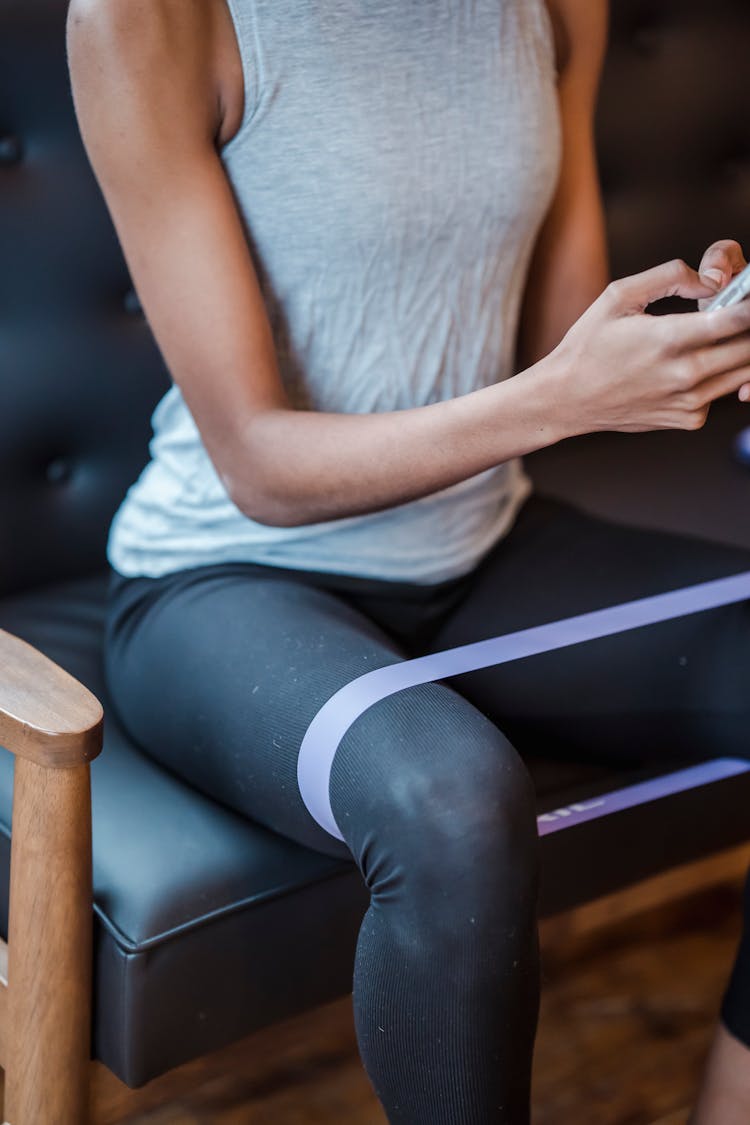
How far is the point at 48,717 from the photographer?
647 millimetres

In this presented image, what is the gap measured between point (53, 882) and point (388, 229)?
1.29 feet

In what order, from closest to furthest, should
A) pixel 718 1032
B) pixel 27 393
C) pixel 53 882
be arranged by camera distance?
pixel 53 882 < pixel 718 1032 < pixel 27 393

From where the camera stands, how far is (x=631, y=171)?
112cm

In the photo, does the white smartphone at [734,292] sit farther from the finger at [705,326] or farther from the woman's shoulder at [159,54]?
the woman's shoulder at [159,54]

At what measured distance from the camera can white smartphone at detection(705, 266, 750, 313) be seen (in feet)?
1.82

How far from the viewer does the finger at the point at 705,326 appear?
1.84 feet

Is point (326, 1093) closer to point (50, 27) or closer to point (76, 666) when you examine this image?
point (76, 666)

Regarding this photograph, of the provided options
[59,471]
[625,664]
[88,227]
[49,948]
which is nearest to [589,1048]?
[625,664]

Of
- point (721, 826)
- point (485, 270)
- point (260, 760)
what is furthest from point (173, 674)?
point (721, 826)

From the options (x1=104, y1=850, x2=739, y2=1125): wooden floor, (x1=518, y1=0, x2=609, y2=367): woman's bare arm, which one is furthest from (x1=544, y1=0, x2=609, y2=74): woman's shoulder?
(x1=104, y1=850, x2=739, y2=1125): wooden floor

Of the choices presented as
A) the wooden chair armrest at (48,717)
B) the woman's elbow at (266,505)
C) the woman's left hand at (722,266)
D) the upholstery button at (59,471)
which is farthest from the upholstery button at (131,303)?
the woman's left hand at (722,266)

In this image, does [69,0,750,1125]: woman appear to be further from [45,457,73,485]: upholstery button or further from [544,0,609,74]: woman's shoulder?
[45,457,73,485]: upholstery button

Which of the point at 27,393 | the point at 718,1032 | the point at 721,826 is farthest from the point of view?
the point at 27,393

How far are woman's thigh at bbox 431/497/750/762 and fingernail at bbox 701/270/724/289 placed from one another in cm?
23
